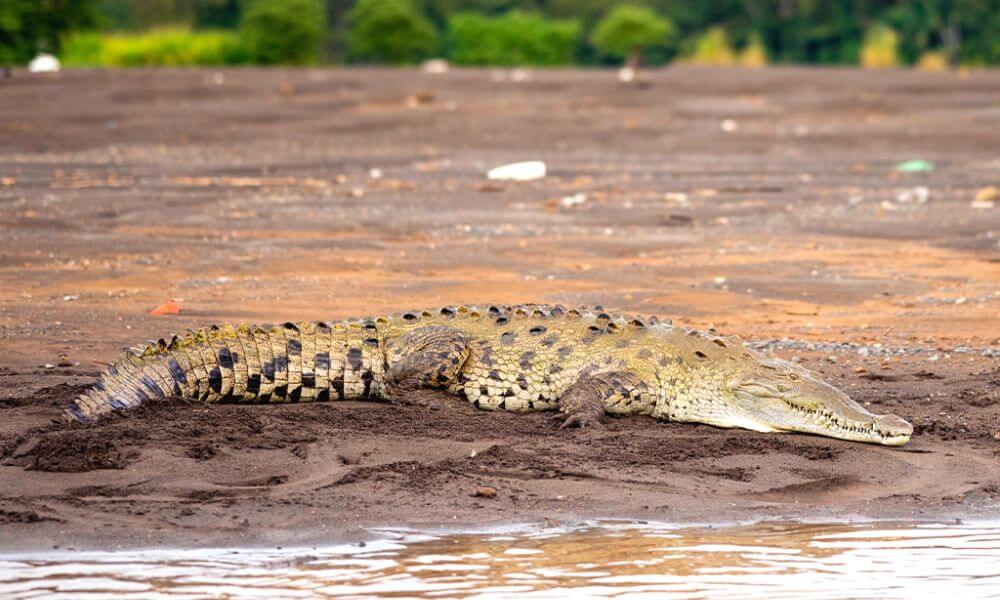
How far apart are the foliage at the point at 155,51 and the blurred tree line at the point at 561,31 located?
0.04 metres

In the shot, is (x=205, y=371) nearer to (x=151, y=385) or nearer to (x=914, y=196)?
(x=151, y=385)

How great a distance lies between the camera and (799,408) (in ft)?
21.7

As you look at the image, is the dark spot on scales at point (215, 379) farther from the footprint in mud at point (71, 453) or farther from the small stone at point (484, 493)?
the small stone at point (484, 493)

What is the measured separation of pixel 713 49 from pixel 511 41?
4209mm

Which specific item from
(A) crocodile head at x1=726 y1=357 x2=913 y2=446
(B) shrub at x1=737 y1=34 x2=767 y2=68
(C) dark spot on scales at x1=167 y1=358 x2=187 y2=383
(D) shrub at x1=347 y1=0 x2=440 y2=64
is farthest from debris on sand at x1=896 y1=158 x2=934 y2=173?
(D) shrub at x1=347 y1=0 x2=440 y2=64

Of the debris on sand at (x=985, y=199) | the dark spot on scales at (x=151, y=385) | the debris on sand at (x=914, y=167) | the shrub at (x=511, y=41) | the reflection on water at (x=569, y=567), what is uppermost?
the shrub at (x=511, y=41)

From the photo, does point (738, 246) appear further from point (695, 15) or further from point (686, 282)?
point (695, 15)

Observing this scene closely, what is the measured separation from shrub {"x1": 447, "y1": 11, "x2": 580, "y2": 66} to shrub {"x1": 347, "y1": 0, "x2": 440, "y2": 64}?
1.19 meters

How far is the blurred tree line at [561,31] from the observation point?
28812 mm

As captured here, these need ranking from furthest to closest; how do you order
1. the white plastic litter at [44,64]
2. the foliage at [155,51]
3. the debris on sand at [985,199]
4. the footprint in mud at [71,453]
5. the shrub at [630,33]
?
1. the shrub at [630,33]
2. the foliage at [155,51]
3. the white plastic litter at [44,64]
4. the debris on sand at [985,199]
5. the footprint in mud at [71,453]

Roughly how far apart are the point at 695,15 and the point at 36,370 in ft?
99.8

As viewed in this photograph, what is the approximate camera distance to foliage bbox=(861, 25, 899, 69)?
30.4m

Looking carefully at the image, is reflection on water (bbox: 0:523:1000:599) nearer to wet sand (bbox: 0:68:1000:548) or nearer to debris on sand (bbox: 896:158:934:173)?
wet sand (bbox: 0:68:1000:548)

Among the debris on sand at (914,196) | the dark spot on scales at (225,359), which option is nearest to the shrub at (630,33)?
the debris on sand at (914,196)
